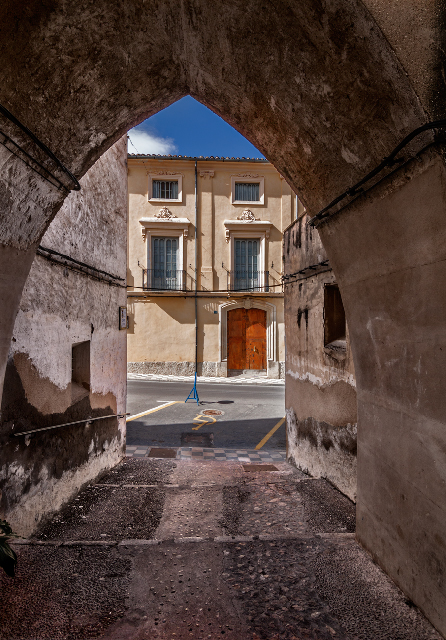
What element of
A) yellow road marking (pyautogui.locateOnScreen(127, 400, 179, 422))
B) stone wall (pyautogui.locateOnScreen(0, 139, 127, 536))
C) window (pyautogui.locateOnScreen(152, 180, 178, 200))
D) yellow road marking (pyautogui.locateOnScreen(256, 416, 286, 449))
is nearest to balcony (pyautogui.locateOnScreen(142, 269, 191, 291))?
window (pyautogui.locateOnScreen(152, 180, 178, 200))

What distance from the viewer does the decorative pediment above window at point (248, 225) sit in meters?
21.2

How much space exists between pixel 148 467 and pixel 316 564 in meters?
4.47

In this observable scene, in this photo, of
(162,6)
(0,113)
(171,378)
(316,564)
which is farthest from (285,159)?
(171,378)

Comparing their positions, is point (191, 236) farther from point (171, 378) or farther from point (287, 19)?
point (287, 19)

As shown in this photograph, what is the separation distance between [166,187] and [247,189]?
4554 millimetres

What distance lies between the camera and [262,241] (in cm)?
2148

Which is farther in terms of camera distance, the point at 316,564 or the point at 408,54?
the point at 316,564

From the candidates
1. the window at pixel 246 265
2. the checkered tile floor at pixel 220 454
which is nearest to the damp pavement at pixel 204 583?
the checkered tile floor at pixel 220 454

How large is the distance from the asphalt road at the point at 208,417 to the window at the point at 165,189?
1036 cm

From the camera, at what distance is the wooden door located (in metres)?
21.5

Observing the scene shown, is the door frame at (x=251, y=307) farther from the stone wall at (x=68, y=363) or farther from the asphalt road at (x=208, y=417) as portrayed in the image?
the stone wall at (x=68, y=363)

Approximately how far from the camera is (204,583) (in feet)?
9.70

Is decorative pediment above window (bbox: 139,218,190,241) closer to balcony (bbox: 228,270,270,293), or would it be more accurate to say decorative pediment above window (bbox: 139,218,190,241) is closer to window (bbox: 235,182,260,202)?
Result: window (bbox: 235,182,260,202)

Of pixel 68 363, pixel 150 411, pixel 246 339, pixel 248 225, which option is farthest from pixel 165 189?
pixel 68 363
